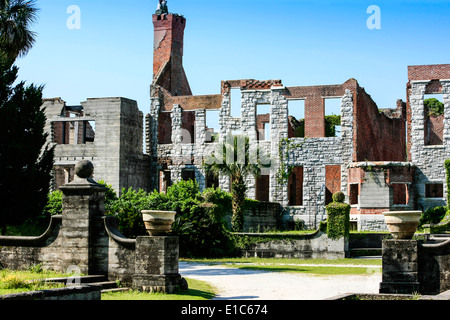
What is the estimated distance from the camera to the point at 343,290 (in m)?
14.8

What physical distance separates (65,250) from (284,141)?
2495 cm

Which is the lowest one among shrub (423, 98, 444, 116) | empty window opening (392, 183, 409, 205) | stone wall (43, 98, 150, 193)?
empty window opening (392, 183, 409, 205)

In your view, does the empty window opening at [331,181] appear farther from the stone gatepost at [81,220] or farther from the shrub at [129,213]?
the stone gatepost at [81,220]

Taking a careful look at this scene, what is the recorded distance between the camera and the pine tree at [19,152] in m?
23.5

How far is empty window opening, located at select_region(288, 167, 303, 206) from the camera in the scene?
41.8 metres

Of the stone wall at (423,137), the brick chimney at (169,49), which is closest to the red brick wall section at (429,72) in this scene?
the stone wall at (423,137)

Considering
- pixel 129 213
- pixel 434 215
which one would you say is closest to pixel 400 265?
pixel 129 213

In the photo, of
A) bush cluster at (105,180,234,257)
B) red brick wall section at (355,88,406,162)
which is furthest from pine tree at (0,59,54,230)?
red brick wall section at (355,88,406,162)

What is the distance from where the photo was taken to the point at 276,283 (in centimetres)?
1625

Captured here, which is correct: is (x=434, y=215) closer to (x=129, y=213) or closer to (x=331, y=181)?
(x=331, y=181)

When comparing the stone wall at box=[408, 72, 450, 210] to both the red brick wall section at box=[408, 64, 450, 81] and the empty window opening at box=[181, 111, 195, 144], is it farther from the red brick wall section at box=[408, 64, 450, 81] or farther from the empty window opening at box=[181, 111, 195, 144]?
the empty window opening at box=[181, 111, 195, 144]

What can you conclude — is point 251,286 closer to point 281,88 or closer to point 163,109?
point 281,88

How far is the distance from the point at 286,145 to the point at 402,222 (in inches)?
973

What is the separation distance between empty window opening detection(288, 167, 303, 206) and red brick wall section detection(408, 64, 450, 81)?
922 centimetres
